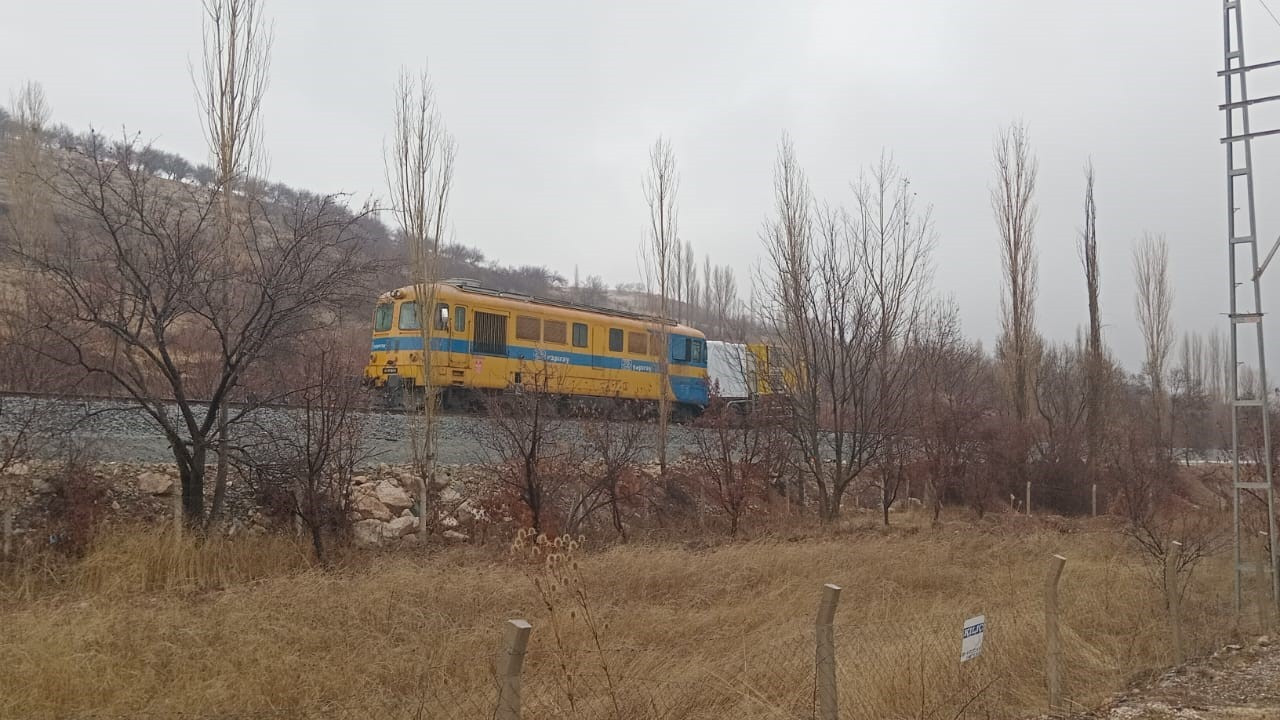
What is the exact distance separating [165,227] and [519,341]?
8.48 m

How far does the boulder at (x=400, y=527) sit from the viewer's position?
11891 mm

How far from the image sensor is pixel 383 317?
56.1 ft

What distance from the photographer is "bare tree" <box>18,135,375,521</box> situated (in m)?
9.52

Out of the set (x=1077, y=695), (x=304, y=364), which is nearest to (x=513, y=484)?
(x=304, y=364)

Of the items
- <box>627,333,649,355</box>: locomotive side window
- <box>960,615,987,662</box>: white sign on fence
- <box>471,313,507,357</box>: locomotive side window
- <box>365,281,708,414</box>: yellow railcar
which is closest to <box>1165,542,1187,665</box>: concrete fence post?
<box>960,615,987,662</box>: white sign on fence

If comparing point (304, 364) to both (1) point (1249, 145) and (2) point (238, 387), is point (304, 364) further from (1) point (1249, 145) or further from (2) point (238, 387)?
(1) point (1249, 145)

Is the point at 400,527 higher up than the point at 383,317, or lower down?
lower down

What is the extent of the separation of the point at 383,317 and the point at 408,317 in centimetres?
96

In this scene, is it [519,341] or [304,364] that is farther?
[519,341]

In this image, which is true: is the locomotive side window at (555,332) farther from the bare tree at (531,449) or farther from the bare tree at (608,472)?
the bare tree at (531,449)

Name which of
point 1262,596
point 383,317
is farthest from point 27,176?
point 1262,596

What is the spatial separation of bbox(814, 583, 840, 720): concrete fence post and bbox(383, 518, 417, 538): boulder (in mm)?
8863

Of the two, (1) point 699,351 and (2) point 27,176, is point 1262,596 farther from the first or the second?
(2) point 27,176

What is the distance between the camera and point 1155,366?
3644 centimetres
